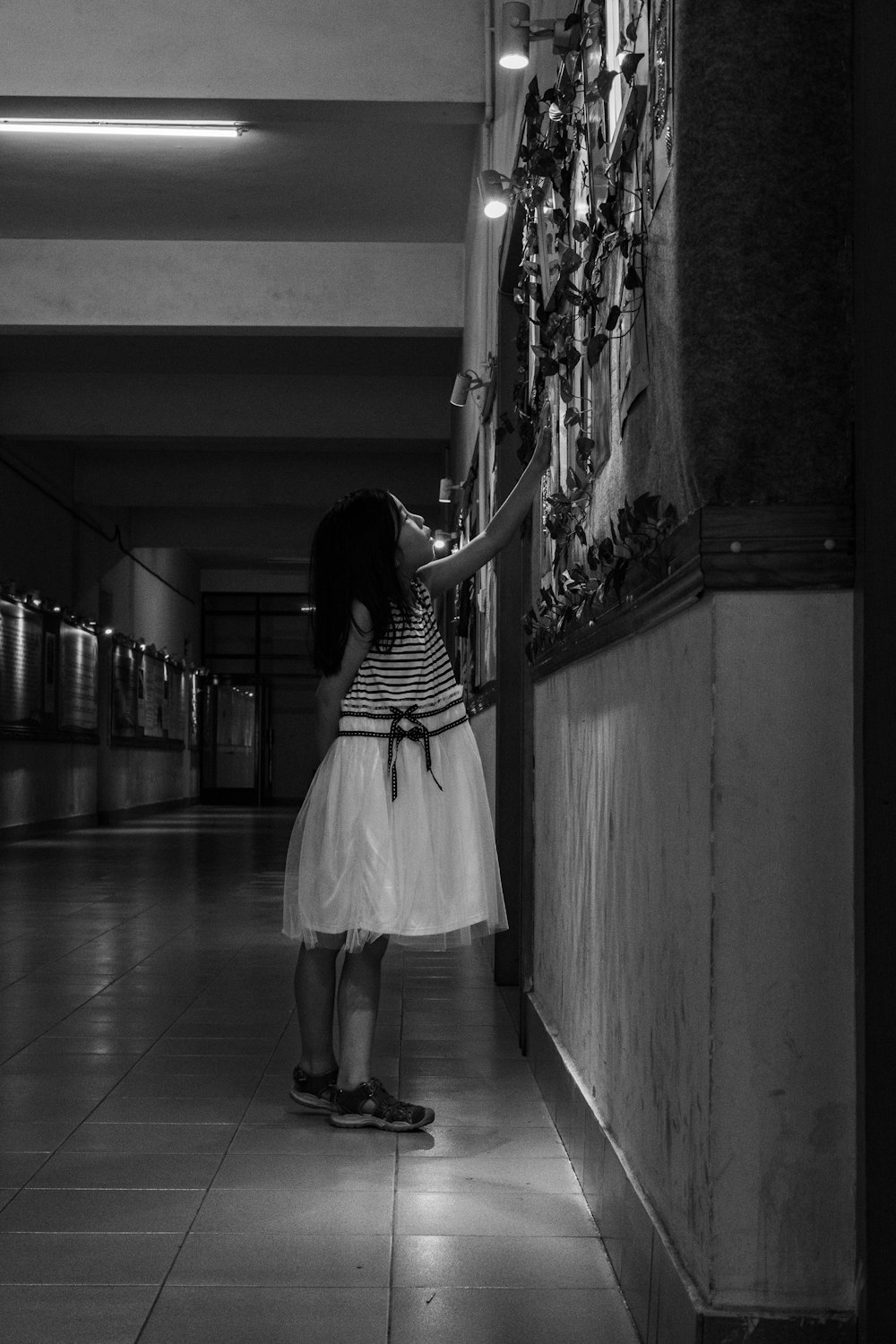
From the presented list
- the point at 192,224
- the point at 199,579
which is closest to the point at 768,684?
the point at 192,224

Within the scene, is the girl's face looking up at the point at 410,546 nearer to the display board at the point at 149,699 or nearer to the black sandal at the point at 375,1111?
the black sandal at the point at 375,1111

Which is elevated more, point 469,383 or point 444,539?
point 469,383

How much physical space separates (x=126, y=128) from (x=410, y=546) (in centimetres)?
601

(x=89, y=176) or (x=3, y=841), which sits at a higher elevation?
(x=89, y=176)

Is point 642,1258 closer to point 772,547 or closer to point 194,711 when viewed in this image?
point 772,547

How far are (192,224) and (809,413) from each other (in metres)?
9.13

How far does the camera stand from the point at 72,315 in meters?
10.6

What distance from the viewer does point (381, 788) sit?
3.38 meters

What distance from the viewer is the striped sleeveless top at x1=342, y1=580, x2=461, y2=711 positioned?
11.3 ft

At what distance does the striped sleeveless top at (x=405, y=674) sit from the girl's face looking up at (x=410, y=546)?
0.05 metres

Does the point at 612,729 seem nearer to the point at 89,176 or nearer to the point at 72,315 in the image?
the point at 89,176

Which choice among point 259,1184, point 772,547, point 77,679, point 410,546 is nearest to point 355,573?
point 410,546

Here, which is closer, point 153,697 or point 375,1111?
point 375,1111

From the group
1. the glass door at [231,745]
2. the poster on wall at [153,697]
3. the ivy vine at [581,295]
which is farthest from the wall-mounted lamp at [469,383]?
the glass door at [231,745]
